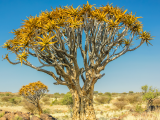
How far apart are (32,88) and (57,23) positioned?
30.1 ft

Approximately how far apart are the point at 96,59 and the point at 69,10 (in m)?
3.19

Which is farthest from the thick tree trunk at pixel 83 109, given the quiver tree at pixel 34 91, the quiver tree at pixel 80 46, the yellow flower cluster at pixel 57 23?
the quiver tree at pixel 34 91

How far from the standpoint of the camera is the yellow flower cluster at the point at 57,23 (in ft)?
26.1

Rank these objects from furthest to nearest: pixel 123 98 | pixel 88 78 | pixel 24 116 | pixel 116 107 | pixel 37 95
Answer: pixel 123 98, pixel 116 107, pixel 37 95, pixel 88 78, pixel 24 116

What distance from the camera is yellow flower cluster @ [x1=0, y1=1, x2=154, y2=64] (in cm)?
795

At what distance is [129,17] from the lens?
32.2 feet

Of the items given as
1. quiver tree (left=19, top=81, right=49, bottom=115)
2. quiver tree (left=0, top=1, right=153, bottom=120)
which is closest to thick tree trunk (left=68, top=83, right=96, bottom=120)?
quiver tree (left=0, top=1, right=153, bottom=120)

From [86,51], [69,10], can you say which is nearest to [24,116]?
[86,51]

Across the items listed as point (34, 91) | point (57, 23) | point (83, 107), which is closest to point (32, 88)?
point (34, 91)

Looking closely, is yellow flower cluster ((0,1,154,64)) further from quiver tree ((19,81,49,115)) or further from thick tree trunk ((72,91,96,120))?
quiver tree ((19,81,49,115))

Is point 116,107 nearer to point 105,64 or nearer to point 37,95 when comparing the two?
point 37,95

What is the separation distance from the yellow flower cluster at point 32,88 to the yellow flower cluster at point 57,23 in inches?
268

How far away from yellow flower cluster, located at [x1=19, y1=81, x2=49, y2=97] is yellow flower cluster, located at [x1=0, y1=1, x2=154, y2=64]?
22.3 ft

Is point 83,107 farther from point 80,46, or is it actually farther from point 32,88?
point 32,88
